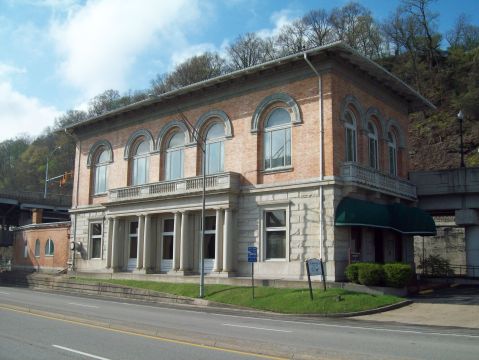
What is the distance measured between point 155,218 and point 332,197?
13451mm

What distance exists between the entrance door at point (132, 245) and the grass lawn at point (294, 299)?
31.6 ft

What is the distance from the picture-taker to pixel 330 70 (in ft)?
90.5

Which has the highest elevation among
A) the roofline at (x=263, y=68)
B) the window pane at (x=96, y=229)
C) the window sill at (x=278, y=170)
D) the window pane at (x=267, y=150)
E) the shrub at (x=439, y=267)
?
the roofline at (x=263, y=68)

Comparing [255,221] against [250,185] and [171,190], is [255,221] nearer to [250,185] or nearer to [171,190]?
[250,185]

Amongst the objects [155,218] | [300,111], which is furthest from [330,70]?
[155,218]

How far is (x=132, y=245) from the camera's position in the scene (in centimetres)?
3694

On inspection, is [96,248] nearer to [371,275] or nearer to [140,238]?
[140,238]

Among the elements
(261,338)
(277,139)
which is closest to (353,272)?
(277,139)

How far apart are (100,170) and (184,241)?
13.2 m

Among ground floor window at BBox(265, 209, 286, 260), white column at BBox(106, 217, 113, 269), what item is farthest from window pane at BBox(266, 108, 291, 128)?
white column at BBox(106, 217, 113, 269)

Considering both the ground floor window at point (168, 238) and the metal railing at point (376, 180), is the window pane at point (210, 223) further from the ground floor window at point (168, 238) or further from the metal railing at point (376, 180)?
the metal railing at point (376, 180)

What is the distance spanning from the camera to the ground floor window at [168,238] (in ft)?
112

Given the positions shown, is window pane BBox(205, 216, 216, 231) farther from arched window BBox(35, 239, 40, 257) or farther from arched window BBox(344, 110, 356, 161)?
arched window BBox(35, 239, 40, 257)

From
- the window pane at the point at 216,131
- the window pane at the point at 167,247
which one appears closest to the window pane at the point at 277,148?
the window pane at the point at 216,131
